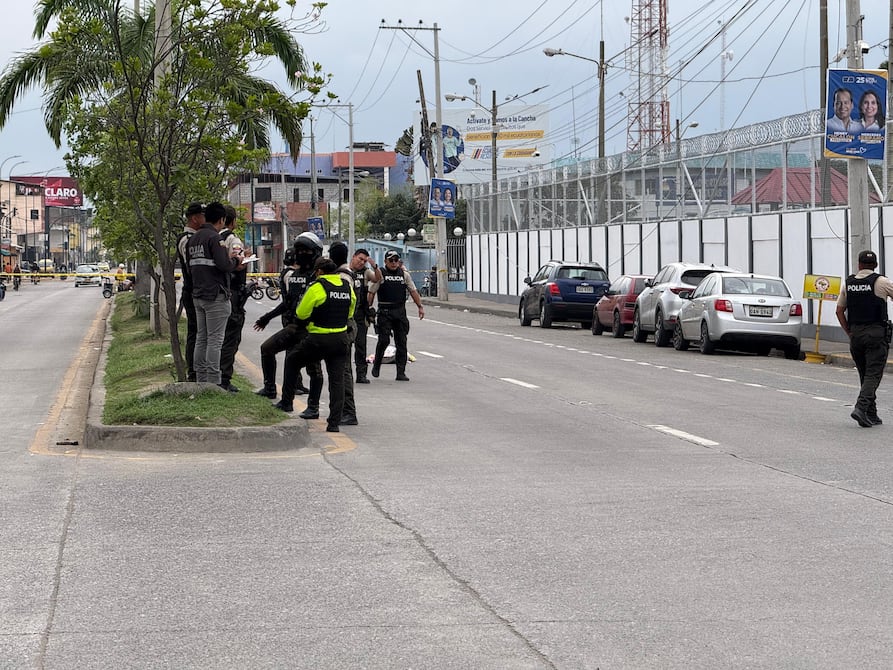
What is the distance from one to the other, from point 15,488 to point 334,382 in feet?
13.4

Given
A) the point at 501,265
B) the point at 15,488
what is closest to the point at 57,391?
the point at 15,488

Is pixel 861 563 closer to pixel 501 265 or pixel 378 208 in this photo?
pixel 501 265

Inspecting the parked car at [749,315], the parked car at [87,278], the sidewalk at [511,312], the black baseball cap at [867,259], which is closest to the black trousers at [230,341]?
the black baseball cap at [867,259]

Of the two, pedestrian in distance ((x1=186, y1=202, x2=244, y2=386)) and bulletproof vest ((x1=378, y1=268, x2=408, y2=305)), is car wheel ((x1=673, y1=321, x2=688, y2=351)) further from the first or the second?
pedestrian in distance ((x1=186, y1=202, x2=244, y2=386))

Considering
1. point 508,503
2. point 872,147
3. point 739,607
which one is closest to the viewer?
point 739,607

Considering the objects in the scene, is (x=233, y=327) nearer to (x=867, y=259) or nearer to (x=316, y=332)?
(x=316, y=332)

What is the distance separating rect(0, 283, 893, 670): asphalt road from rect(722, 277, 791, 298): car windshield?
12206 millimetres

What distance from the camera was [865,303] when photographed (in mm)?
14844

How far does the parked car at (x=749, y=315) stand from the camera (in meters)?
26.9

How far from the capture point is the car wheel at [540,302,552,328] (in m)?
38.4

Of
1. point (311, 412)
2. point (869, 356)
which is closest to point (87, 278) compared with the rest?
point (311, 412)

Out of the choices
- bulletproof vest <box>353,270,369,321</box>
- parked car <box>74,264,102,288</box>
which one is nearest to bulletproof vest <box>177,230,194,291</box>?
bulletproof vest <box>353,270,369,321</box>

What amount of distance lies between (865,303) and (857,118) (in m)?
11.1

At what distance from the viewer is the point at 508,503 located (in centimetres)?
939
